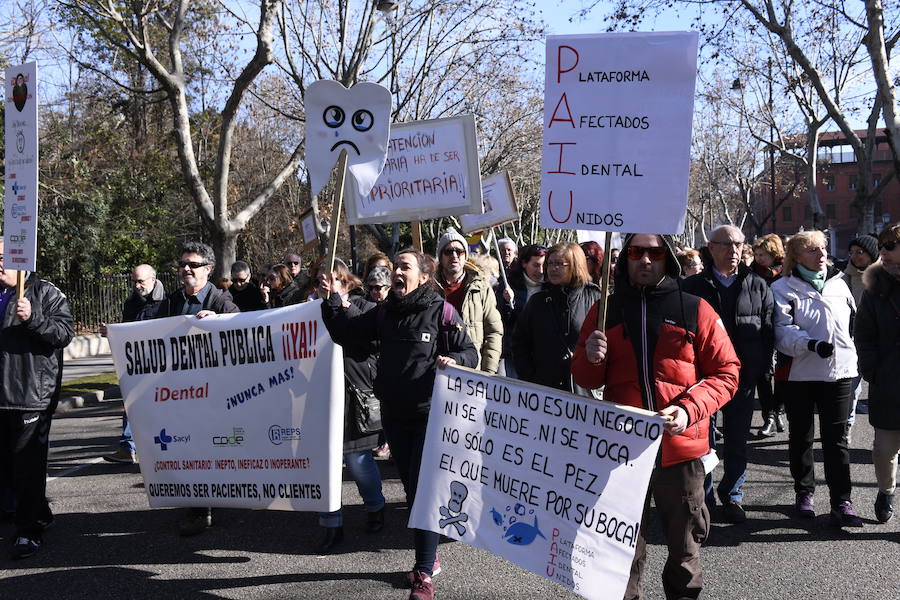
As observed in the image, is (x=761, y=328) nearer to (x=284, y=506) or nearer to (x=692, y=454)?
(x=692, y=454)

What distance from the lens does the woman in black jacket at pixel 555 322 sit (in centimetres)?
535

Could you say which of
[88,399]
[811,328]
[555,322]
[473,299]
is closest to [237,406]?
[473,299]

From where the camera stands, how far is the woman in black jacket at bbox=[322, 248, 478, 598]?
4.55m

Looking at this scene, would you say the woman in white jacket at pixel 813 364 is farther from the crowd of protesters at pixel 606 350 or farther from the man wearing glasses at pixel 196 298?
the man wearing glasses at pixel 196 298

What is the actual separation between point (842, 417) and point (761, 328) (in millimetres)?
771

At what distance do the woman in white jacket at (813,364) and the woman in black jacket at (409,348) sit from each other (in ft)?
7.96

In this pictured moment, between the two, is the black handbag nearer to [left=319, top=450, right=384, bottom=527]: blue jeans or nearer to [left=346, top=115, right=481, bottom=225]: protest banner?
[left=319, top=450, right=384, bottom=527]: blue jeans

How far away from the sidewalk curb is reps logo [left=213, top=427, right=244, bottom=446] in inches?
293

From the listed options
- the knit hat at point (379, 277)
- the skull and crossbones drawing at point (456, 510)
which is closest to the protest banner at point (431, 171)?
the knit hat at point (379, 277)

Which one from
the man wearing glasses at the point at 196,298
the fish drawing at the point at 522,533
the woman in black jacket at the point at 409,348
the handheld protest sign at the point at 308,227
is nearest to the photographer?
the fish drawing at the point at 522,533

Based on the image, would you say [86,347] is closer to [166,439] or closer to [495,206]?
[495,206]

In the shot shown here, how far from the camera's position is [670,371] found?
3.59m

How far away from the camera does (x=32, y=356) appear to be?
5324mm


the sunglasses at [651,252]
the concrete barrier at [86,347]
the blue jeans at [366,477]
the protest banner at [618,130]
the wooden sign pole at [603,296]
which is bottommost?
the concrete barrier at [86,347]
